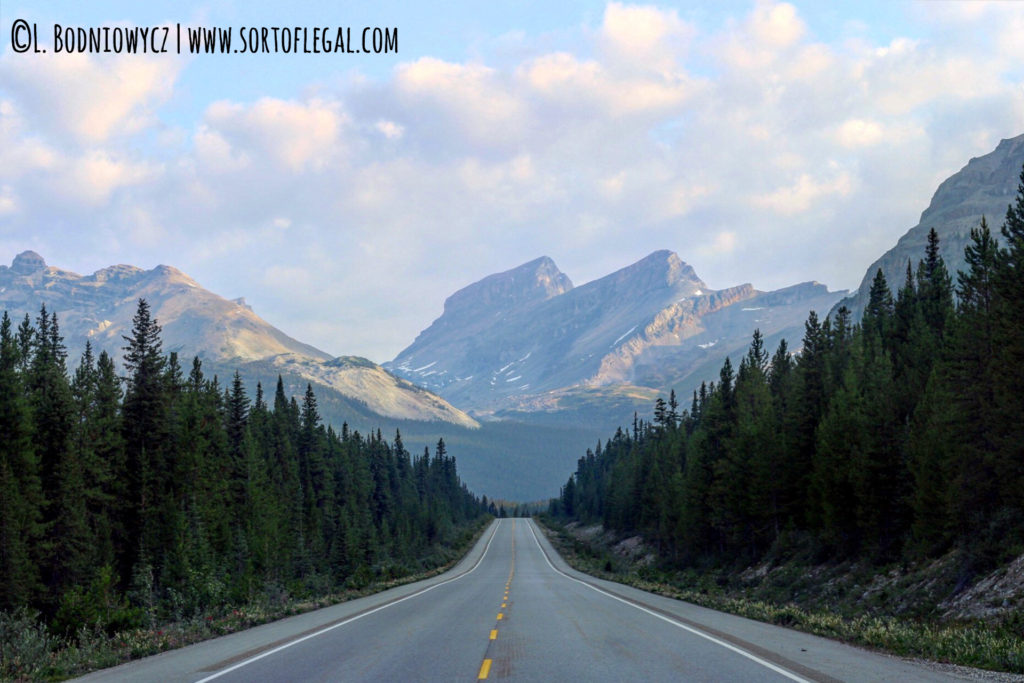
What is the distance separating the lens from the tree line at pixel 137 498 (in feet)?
124

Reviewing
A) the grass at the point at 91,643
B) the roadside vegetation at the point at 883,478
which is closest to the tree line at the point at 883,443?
the roadside vegetation at the point at 883,478

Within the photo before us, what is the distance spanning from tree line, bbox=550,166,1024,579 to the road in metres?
14.5

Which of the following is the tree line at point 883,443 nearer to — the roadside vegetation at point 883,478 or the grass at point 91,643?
the roadside vegetation at point 883,478

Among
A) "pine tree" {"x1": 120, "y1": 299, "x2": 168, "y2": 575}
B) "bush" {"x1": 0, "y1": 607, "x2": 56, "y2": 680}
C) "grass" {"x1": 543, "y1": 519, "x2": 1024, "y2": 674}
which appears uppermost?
"pine tree" {"x1": 120, "y1": 299, "x2": 168, "y2": 575}

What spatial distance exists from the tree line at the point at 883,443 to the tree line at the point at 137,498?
2619 centimetres

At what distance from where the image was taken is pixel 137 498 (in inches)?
1943

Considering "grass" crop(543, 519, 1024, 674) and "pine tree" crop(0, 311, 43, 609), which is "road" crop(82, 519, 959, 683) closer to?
"grass" crop(543, 519, 1024, 674)

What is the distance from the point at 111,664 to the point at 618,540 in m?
101

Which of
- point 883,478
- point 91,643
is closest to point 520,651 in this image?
point 91,643

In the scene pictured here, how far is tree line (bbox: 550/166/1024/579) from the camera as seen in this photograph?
29.8m

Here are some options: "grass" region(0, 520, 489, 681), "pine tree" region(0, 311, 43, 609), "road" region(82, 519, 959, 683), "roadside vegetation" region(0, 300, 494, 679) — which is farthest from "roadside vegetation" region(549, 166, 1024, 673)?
"pine tree" region(0, 311, 43, 609)

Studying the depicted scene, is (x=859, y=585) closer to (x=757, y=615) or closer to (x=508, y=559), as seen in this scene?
(x=757, y=615)

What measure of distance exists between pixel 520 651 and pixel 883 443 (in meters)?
32.8

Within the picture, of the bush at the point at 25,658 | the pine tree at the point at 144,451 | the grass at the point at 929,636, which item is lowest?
the grass at the point at 929,636
